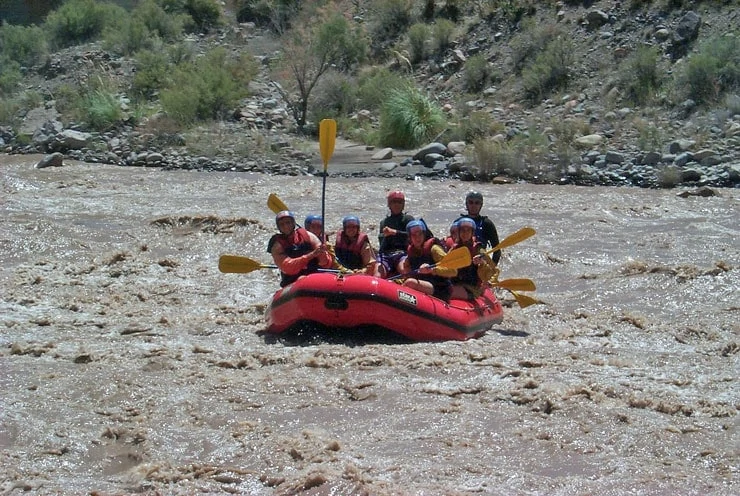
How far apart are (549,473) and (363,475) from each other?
92cm

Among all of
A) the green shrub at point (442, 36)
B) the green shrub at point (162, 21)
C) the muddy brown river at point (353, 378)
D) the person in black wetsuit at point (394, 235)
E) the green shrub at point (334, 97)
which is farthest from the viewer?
the green shrub at point (162, 21)

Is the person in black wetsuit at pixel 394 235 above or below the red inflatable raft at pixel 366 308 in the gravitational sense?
above

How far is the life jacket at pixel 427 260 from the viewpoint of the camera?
7.93 meters

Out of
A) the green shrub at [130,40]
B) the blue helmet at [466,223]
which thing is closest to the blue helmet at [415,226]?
the blue helmet at [466,223]

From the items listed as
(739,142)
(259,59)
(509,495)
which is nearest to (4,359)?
(509,495)

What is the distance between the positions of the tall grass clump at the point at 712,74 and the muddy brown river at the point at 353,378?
19.6 ft

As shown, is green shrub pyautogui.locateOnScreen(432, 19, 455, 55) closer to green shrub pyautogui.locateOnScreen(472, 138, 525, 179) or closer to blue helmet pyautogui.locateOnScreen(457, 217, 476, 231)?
green shrub pyautogui.locateOnScreen(472, 138, 525, 179)

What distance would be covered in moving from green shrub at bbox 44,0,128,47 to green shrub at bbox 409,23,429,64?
8.44m

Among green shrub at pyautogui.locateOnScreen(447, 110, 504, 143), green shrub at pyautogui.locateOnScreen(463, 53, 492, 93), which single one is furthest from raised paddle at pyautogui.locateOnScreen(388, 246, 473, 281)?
green shrub at pyautogui.locateOnScreen(463, 53, 492, 93)

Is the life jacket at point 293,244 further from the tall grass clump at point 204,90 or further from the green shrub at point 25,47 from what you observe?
the green shrub at point 25,47

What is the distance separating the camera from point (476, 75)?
67.5 feet

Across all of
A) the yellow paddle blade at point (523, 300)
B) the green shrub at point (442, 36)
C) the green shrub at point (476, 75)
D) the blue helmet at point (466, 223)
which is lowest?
the yellow paddle blade at point (523, 300)

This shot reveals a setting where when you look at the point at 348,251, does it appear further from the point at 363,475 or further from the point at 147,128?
the point at 147,128

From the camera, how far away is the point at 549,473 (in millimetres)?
5012
